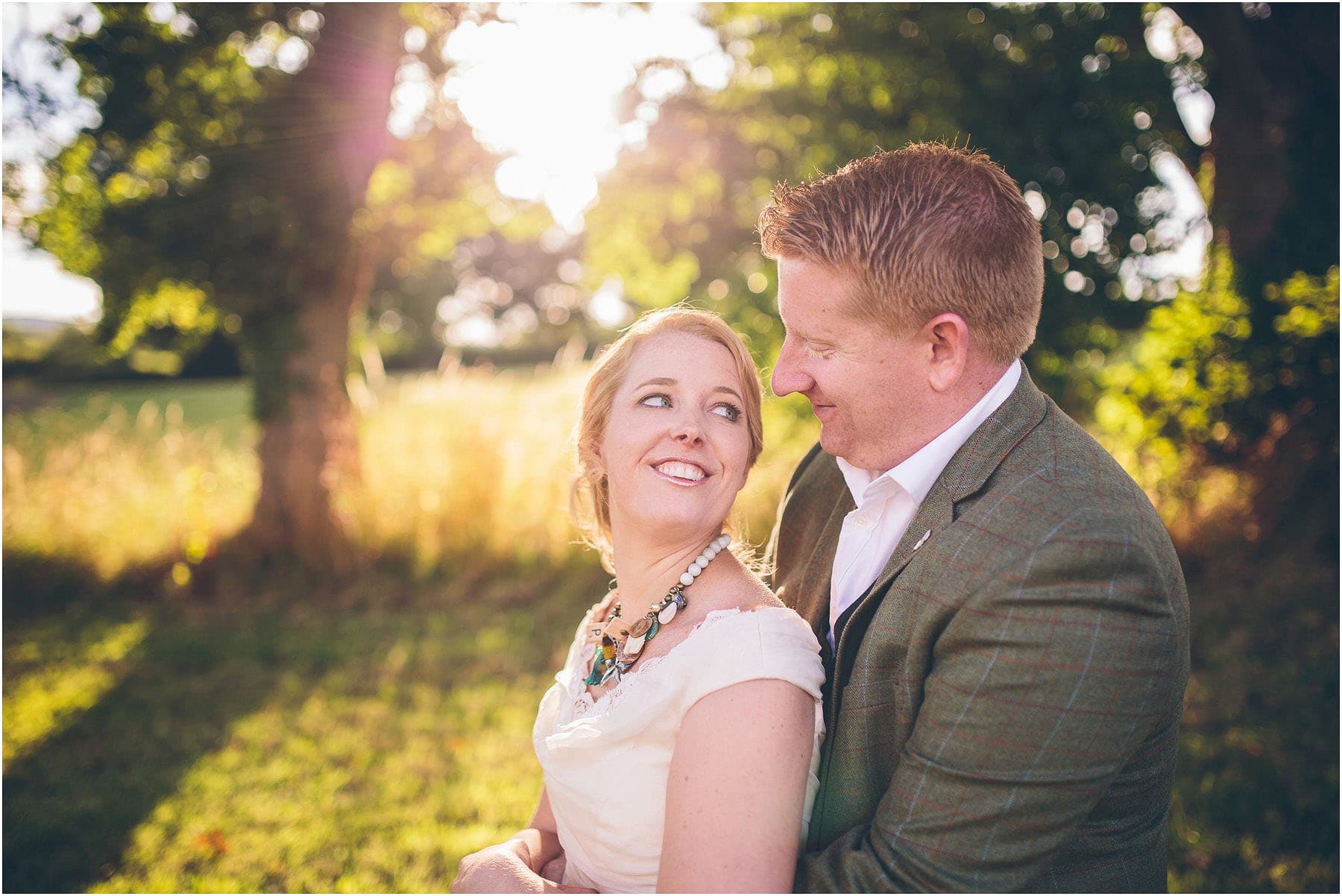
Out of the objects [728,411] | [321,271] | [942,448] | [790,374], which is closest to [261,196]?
[321,271]

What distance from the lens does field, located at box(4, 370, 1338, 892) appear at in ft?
13.4

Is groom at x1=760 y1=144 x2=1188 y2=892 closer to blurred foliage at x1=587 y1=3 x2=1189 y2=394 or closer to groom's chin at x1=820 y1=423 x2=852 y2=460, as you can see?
groom's chin at x1=820 y1=423 x2=852 y2=460

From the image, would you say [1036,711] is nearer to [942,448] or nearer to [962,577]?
[962,577]

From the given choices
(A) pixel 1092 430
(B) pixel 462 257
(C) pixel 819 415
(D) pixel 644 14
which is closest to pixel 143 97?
(D) pixel 644 14

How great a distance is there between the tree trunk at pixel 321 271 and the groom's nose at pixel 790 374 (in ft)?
20.6

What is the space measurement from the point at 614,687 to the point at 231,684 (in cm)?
501

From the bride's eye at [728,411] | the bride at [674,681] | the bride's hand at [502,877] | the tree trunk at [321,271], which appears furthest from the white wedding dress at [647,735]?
the tree trunk at [321,271]

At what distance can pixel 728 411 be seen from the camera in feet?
7.70

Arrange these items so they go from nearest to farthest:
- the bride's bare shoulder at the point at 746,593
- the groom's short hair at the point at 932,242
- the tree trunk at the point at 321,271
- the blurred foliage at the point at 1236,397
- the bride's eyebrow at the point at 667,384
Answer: the groom's short hair at the point at 932,242 < the bride's bare shoulder at the point at 746,593 < the bride's eyebrow at the point at 667,384 < the blurred foliage at the point at 1236,397 < the tree trunk at the point at 321,271

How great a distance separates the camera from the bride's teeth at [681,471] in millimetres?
2234

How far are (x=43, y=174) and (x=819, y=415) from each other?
783 cm

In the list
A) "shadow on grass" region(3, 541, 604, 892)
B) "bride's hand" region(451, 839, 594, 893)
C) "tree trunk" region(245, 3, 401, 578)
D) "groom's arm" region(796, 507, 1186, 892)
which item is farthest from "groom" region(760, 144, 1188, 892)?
"tree trunk" region(245, 3, 401, 578)

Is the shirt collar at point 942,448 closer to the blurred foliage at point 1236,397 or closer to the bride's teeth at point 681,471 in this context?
the bride's teeth at point 681,471

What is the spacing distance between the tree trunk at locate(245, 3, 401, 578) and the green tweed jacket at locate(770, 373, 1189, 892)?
6.90 metres
